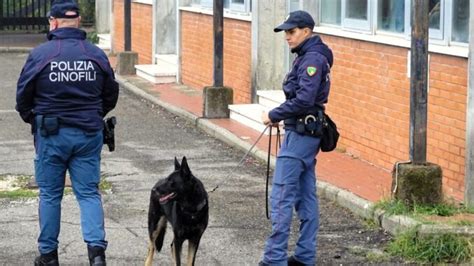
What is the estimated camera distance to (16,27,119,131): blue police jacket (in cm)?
767

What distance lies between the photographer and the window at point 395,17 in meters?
10.3

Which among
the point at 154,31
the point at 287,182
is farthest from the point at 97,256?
the point at 154,31

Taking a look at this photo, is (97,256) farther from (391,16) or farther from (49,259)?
(391,16)

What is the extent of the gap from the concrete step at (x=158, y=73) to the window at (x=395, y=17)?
7.24 m

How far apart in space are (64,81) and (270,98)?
7.60m

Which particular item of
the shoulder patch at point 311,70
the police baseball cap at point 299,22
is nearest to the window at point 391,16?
the police baseball cap at point 299,22

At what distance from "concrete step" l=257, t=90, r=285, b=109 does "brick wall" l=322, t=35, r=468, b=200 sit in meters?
1.59

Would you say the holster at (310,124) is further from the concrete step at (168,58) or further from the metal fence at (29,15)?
the metal fence at (29,15)

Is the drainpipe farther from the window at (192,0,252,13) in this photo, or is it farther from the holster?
the holster

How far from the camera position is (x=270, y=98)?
594 inches

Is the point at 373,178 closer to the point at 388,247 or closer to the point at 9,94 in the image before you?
the point at 388,247

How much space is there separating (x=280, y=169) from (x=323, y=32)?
560 cm

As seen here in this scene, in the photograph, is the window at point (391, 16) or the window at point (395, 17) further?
the window at point (391, 16)

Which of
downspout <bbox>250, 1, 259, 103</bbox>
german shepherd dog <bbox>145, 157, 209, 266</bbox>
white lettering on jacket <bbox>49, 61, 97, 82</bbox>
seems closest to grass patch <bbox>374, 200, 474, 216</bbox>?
german shepherd dog <bbox>145, 157, 209, 266</bbox>
